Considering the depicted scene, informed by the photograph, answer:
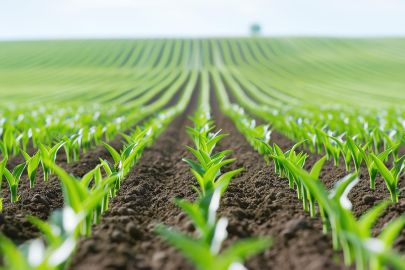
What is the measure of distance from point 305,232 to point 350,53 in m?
61.4

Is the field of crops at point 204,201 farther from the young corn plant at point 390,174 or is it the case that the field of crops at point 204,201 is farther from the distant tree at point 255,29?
the distant tree at point 255,29

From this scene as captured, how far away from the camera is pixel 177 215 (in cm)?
285

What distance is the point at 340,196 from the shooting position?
6.79 ft

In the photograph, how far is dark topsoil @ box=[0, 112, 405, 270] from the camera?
6.14 ft

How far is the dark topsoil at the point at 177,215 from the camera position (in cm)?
187

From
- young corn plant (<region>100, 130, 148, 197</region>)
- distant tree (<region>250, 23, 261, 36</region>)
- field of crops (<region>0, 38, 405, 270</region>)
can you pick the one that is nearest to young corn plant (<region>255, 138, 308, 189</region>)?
field of crops (<region>0, 38, 405, 270</region>)

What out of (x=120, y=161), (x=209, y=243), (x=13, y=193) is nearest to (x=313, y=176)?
(x=209, y=243)

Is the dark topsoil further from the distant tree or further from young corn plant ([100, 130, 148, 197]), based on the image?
the distant tree

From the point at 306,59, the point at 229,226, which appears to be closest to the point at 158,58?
the point at 306,59

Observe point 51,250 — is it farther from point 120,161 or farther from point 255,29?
point 255,29

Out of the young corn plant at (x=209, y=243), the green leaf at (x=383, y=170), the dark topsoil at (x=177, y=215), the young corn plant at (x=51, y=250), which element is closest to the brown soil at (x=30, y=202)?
the dark topsoil at (x=177, y=215)

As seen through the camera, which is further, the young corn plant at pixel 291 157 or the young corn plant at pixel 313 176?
the young corn plant at pixel 291 157

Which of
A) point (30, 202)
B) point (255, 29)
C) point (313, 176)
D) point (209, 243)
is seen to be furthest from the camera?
point (255, 29)

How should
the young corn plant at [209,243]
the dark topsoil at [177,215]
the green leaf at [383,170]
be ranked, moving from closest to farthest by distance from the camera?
the young corn plant at [209,243], the dark topsoil at [177,215], the green leaf at [383,170]
